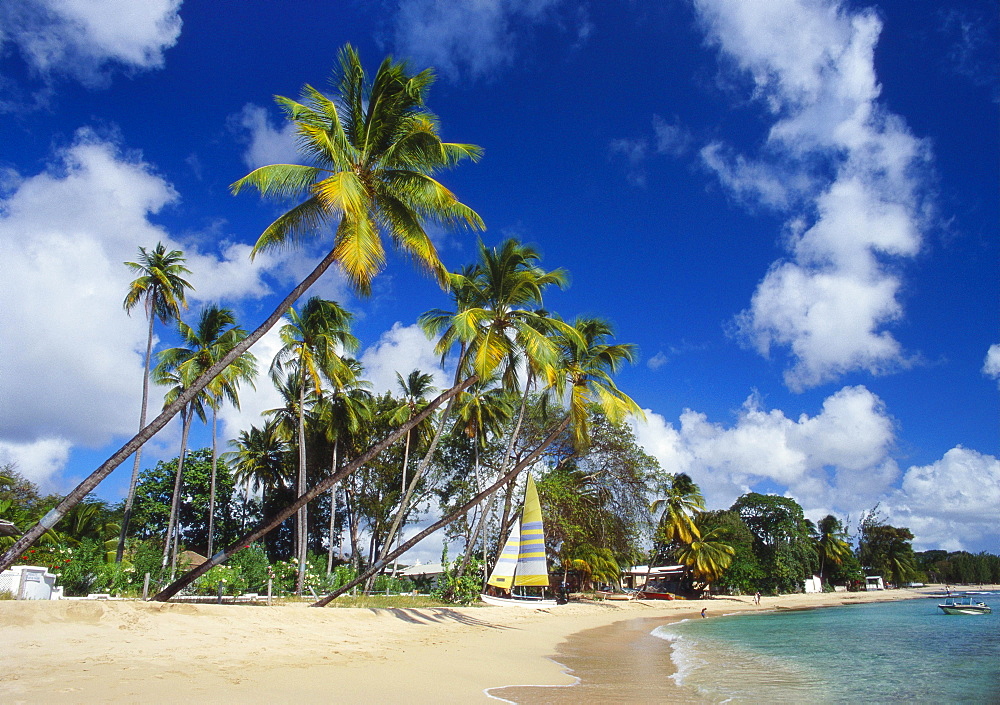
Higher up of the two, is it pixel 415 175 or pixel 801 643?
pixel 415 175

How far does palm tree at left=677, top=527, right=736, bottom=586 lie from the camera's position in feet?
140

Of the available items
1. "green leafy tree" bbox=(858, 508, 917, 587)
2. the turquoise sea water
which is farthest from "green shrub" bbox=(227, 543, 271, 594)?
"green leafy tree" bbox=(858, 508, 917, 587)

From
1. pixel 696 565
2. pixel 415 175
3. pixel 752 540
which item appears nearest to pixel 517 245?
pixel 415 175

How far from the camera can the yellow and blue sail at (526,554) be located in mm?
19391

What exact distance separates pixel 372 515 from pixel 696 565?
23694mm

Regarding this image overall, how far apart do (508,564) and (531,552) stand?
1.22 metres

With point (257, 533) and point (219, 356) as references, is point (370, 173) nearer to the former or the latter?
point (257, 533)

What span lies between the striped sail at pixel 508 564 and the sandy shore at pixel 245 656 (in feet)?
11.3

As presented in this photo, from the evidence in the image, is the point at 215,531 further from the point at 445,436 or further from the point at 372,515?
the point at 445,436

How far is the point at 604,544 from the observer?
3241cm

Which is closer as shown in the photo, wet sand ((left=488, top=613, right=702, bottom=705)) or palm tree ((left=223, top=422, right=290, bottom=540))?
wet sand ((left=488, top=613, right=702, bottom=705))

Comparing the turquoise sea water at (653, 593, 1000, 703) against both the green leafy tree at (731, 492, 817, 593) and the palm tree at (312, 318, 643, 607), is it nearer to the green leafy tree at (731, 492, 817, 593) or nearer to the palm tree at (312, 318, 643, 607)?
the palm tree at (312, 318, 643, 607)

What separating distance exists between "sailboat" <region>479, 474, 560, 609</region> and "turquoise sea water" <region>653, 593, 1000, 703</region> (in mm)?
4712

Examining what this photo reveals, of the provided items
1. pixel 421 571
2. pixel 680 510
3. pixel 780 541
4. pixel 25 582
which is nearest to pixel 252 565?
pixel 25 582
